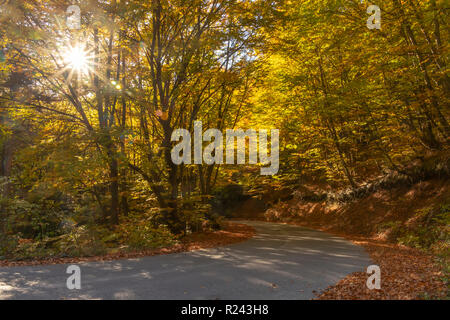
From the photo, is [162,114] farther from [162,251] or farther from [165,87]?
[162,251]

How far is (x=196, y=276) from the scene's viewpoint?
7328mm

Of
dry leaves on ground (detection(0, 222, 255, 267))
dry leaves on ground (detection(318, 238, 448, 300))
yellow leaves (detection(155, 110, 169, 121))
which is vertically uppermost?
yellow leaves (detection(155, 110, 169, 121))

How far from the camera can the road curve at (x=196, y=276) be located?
5.95m

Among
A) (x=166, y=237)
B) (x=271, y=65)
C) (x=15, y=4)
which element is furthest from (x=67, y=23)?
(x=271, y=65)

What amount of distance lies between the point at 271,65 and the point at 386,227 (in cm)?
1093

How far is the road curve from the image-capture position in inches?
234

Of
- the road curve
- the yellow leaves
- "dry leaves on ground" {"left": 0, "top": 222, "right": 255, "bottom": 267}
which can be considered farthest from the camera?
the yellow leaves

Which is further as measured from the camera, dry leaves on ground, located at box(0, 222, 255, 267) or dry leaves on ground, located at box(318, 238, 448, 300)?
dry leaves on ground, located at box(0, 222, 255, 267)

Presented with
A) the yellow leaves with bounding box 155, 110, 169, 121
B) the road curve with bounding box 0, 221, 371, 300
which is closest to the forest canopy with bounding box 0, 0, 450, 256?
the yellow leaves with bounding box 155, 110, 169, 121

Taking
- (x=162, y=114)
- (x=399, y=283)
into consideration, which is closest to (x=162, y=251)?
(x=162, y=114)

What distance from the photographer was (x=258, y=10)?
13047 mm

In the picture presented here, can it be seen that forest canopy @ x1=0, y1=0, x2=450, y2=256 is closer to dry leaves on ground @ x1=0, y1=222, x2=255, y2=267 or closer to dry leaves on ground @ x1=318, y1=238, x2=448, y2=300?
dry leaves on ground @ x1=0, y1=222, x2=255, y2=267

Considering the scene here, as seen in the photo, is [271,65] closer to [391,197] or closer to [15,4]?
[391,197]

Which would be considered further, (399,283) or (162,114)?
(162,114)
